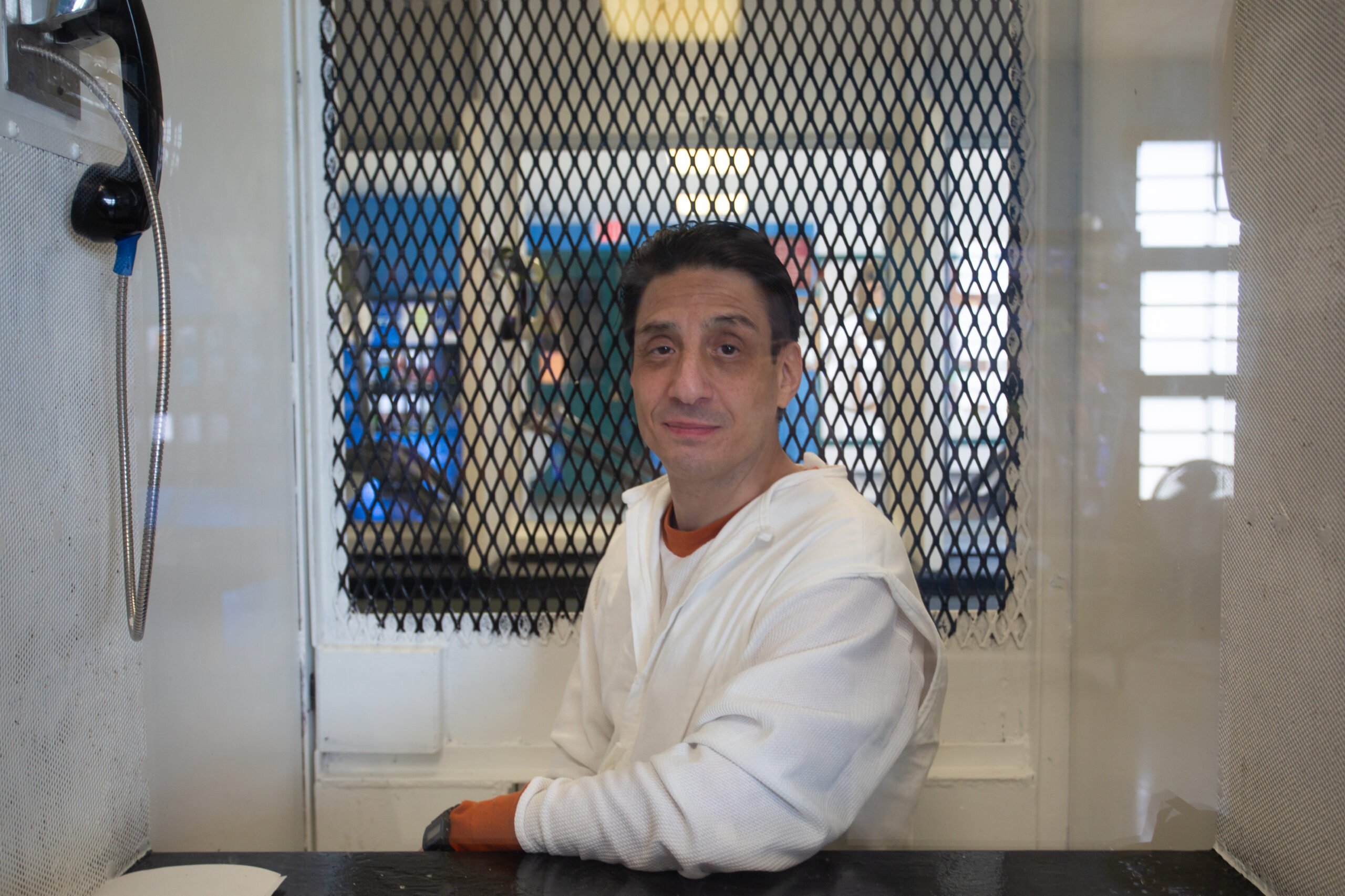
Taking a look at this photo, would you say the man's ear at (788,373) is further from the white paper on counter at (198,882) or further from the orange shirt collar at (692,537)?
the white paper on counter at (198,882)

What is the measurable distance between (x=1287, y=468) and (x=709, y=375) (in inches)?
30.4

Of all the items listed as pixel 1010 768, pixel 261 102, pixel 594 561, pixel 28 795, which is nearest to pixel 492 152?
pixel 261 102

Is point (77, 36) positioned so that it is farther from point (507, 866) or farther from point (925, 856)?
point (925, 856)

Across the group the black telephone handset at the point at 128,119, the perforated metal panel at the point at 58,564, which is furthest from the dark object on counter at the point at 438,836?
the black telephone handset at the point at 128,119

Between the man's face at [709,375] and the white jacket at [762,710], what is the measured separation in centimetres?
13

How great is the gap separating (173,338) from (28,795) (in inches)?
27.9

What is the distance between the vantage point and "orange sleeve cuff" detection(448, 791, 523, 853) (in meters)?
1.25

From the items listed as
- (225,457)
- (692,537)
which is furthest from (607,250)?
(225,457)

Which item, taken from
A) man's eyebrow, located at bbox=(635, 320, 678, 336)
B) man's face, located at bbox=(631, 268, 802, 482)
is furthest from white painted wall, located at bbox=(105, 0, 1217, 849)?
man's eyebrow, located at bbox=(635, 320, 678, 336)

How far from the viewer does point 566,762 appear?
5.02 ft

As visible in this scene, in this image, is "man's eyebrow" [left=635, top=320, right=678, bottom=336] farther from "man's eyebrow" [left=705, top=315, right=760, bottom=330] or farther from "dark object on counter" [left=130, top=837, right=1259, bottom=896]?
"dark object on counter" [left=130, top=837, right=1259, bottom=896]

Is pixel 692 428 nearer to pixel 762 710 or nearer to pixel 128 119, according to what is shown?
pixel 762 710

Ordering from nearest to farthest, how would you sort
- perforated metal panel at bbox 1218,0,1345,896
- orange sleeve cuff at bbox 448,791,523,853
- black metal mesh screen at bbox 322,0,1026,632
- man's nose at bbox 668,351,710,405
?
perforated metal panel at bbox 1218,0,1345,896, orange sleeve cuff at bbox 448,791,523,853, man's nose at bbox 668,351,710,405, black metal mesh screen at bbox 322,0,1026,632

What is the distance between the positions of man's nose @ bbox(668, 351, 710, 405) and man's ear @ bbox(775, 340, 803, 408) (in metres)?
0.14
